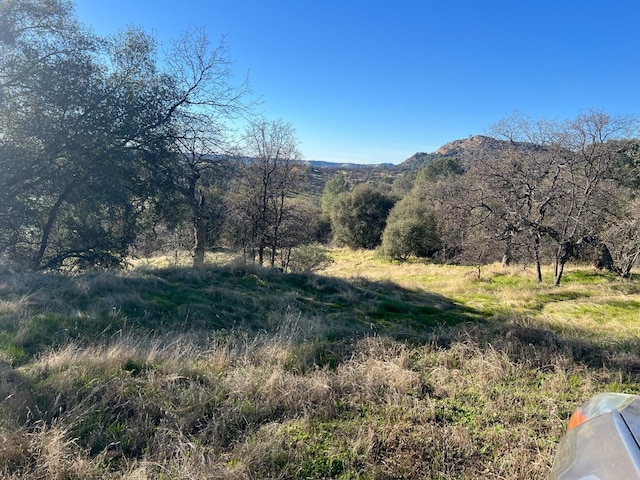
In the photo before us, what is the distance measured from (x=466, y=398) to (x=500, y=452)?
82 cm

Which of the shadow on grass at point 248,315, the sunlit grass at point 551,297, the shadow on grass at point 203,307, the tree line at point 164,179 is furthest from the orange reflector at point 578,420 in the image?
the tree line at point 164,179

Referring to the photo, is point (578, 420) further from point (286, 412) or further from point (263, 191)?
point (263, 191)

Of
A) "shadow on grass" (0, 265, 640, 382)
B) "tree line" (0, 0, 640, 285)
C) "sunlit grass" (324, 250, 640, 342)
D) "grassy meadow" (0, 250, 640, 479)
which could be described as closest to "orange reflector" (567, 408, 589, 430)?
"grassy meadow" (0, 250, 640, 479)

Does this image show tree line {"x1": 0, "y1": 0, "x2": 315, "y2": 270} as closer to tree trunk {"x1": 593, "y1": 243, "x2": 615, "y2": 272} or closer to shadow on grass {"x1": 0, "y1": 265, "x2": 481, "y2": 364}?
shadow on grass {"x1": 0, "y1": 265, "x2": 481, "y2": 364}

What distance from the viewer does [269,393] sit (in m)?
3.26

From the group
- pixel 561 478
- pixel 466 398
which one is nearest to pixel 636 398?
pixel 561 478

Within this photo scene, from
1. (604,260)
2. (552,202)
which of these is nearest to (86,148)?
(552,202)

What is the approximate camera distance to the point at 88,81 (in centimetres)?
930

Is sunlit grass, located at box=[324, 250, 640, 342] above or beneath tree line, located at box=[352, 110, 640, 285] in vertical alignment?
beneath

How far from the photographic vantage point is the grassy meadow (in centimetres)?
241

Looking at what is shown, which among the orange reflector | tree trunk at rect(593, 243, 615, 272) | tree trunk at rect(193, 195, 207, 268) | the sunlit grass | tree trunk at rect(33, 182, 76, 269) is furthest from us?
tree trunk at rect(593, 243, 615, 272)

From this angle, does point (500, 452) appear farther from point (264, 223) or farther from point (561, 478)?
point (264, 223)

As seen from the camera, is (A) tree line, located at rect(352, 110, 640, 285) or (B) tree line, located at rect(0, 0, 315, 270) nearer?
(B) tree line, located at rect(0, 0, 315, 270)

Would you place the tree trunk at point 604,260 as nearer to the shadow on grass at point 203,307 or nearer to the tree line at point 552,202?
the tree line at point 552,202
